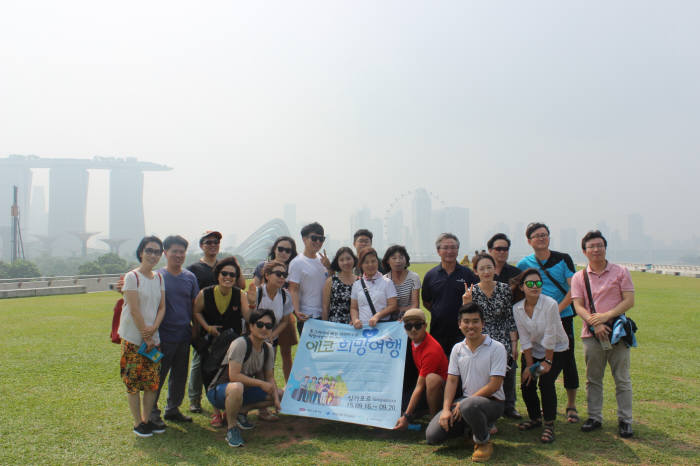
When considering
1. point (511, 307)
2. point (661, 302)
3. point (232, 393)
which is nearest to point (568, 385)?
point (511, 307)

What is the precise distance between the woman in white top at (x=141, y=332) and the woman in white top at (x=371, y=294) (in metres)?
2.07

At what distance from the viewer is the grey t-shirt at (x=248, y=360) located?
4762mm

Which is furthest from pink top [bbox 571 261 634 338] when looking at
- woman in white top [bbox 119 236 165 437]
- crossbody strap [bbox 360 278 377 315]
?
woman in white top [bbox 119 236 165 437]

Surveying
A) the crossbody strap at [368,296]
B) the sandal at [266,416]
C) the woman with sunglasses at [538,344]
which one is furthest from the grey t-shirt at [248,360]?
the woman with sunglasses at [538,344]

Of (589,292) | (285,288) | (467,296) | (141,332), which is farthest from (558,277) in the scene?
(141,332)

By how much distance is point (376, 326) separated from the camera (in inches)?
205

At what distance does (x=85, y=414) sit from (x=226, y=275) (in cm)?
234

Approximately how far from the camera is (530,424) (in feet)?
15.8

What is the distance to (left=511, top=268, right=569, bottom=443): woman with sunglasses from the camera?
4641 millimetres

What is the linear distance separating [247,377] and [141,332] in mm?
1135

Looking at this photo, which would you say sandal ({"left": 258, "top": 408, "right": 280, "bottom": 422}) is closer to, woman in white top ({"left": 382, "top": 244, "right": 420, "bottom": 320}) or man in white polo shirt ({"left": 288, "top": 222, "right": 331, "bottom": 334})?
man in white polo shirt ({"left": 288, "top": 222, "right": 331, "bottom": 334})

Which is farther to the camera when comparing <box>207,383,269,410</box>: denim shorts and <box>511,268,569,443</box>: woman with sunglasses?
<box>207,383,269,410</box>: denim shorts

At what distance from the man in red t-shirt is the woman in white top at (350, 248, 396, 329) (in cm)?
54

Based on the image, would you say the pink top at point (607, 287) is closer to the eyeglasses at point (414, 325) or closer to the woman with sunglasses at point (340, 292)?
the eyeglasses at point (414, 325)
